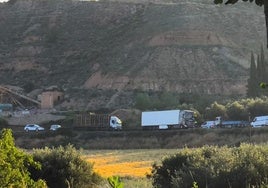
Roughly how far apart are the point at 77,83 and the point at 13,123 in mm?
26259

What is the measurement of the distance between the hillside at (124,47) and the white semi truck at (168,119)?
21.6m

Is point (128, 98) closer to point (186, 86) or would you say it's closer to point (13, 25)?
point (186, 86)

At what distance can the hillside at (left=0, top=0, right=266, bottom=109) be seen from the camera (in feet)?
311

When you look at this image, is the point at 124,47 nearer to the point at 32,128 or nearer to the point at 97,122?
the point at 97,122

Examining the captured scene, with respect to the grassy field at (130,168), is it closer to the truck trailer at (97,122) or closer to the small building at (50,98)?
the truck trailer at (97,122)

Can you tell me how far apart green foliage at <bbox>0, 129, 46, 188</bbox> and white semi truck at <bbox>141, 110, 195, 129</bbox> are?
53243 millimetres

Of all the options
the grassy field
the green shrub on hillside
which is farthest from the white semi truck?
the green shrub on hillside

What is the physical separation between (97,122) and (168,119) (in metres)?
10.3

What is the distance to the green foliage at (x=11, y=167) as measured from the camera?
36.9ft

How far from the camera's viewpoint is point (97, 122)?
7244 centimetres

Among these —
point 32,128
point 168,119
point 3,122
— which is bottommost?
point 32,128

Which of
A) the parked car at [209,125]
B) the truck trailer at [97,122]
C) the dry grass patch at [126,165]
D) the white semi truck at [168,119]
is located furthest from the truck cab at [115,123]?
the dry grass patch at [126,165]

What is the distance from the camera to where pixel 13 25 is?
132875 mm

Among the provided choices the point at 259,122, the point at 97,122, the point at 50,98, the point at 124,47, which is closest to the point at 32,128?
the point at 97,122
